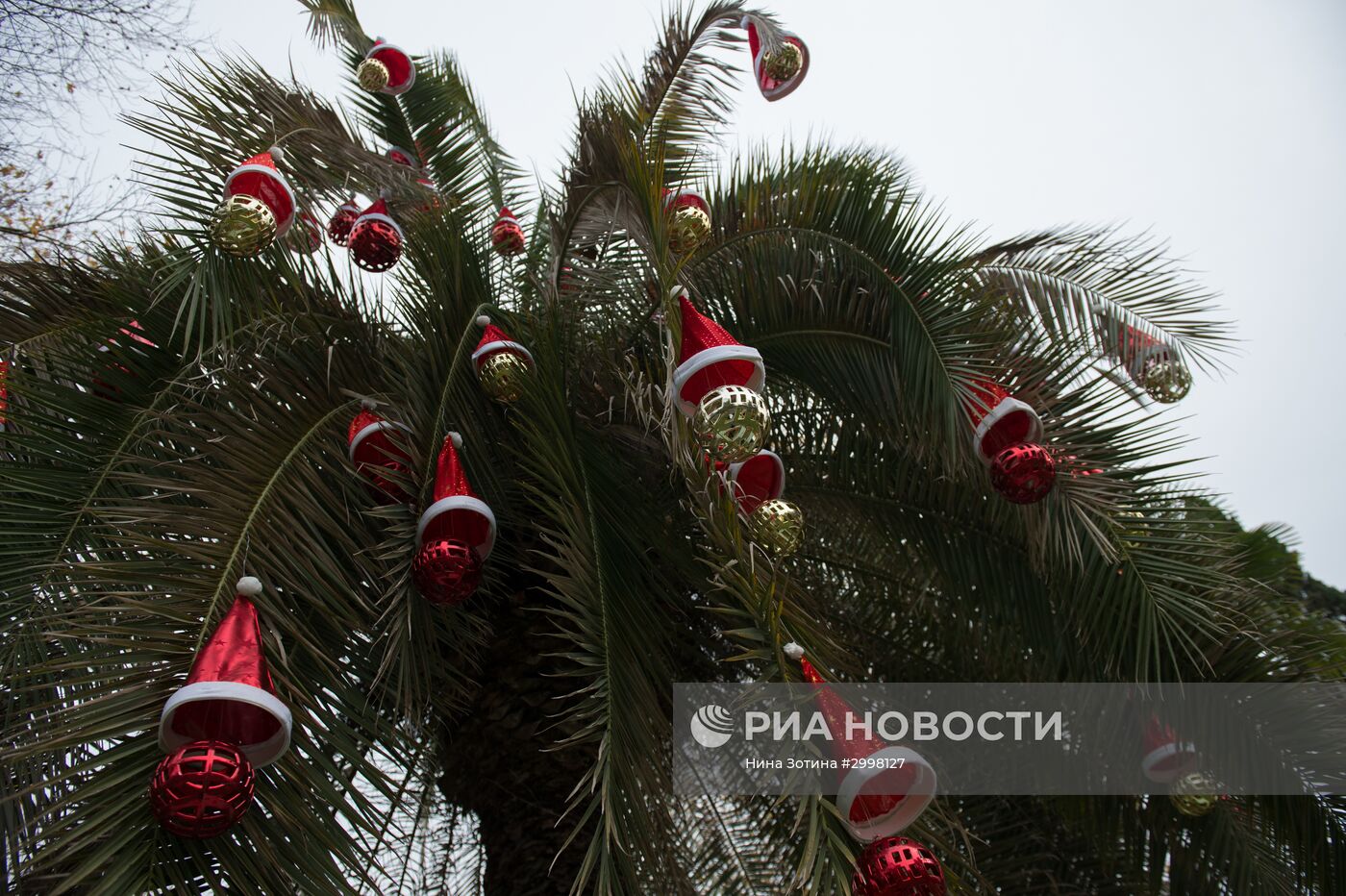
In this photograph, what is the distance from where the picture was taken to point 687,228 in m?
4.00

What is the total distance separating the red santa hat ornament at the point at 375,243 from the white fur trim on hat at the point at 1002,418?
92.3 inches

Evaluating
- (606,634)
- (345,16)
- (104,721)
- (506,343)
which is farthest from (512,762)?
(345,16)

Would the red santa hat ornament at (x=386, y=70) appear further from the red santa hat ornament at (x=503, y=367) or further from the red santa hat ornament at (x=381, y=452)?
the red santa hat ornament at (x=381, y=452)

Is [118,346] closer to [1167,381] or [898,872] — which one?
[898,872]

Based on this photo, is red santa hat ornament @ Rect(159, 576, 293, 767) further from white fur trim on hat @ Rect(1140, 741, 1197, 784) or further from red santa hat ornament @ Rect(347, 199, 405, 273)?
white fur trim on hat @ Rect(1140, 741, 1197, 784)

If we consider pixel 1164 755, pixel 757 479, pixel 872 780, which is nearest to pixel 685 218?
pixel 757 479

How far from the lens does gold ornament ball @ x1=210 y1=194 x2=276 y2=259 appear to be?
356 cm

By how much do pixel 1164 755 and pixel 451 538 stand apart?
2.62 meters

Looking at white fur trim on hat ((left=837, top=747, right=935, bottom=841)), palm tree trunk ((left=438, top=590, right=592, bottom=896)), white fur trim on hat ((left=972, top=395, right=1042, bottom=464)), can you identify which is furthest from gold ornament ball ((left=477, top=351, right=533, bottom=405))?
white fur trim on hat ((left=837, top=747, right=935, bottom=841))

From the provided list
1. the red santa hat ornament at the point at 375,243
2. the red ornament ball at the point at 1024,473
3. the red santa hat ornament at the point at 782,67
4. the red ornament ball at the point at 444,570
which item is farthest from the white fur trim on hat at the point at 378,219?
the red ornament ball at the point at 1024,473

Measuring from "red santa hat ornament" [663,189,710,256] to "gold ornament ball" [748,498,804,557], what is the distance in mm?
997

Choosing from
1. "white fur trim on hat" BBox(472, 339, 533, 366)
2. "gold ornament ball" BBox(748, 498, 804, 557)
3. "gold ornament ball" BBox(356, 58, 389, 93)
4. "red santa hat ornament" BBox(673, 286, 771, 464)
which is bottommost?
"gold ornament ball" BBox(748, 498, 804, 557)

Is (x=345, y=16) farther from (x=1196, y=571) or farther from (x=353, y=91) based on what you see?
(x=1196, y=571)

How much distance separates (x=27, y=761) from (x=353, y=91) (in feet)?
16.2
